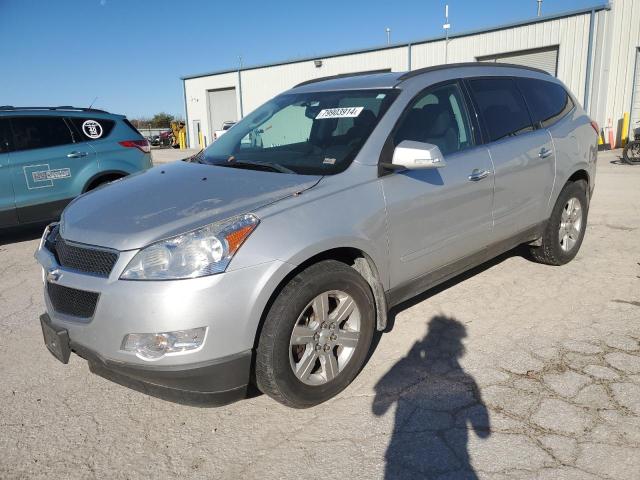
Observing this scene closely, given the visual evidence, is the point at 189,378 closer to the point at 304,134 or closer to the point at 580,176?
the point at 304,134

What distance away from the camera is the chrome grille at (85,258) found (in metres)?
2.45

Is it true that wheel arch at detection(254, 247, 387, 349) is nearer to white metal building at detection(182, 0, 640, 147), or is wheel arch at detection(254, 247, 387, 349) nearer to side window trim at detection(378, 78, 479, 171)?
side window trim at detection(378, 78, 479, 171)

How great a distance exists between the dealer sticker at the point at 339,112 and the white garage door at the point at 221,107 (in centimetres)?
2666

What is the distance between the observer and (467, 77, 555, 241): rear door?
12.8 feet

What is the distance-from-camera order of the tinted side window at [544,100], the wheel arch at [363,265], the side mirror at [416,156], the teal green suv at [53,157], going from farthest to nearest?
the teal green suv at [53,157] < the tinted side window at [544,100] < the side mirror at [416,156] < the wheel arch at [363,265]

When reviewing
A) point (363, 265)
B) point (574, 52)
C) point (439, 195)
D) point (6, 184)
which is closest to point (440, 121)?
point (439, 195)

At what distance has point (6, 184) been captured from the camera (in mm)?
6246

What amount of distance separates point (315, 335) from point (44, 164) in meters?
5.32

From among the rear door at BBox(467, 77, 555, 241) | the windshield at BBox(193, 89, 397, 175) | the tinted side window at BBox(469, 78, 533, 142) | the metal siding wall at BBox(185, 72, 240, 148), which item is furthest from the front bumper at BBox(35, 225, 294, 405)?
the metal siding wall at BBox(185, 72, 240, 148)

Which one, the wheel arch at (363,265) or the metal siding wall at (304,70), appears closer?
the wheel arch at (363,265)

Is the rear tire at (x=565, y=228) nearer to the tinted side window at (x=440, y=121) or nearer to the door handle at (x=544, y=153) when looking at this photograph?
the door handle at (x=544, y=153)

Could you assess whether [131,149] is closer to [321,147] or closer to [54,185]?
[54,185]

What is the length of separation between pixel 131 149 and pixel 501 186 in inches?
209

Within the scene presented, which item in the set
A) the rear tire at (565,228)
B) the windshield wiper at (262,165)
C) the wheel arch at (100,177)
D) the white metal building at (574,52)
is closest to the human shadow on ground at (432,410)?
the windshield wiper at (262,165)
